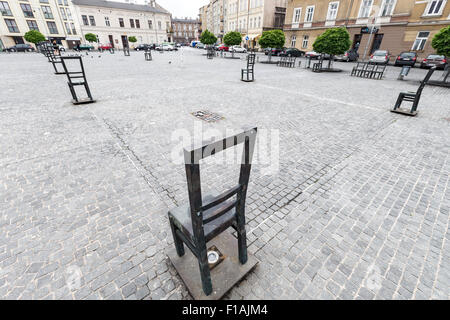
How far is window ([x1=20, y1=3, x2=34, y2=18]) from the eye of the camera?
41.6m

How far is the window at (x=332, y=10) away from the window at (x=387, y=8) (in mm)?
5908

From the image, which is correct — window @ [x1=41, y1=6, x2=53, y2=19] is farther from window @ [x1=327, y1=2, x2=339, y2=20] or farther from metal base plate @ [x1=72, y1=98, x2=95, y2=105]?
metal base plate @ [x1=72, y1=98, x2=95, y2=105]

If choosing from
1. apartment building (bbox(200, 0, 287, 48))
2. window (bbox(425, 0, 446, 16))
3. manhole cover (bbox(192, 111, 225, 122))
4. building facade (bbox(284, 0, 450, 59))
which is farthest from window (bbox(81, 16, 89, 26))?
window (bbox(425, 0, 446, 16))

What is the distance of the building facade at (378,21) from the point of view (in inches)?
828

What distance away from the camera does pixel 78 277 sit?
214 cm

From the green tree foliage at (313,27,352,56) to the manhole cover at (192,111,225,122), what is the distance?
15038 millimetres

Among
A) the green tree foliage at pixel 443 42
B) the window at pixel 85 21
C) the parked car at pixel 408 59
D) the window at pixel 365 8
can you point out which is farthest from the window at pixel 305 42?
the window at pixel 85 21

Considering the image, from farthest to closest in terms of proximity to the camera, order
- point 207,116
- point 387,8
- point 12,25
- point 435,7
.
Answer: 1. point 12,25
2. point 387,8
3. point 435,7
4. point 207,116

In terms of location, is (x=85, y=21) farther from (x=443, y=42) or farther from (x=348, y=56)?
(x=443, y=42)

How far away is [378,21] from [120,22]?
185 ft

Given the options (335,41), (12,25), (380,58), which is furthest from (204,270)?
(12,25)

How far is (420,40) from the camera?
21.9 meters

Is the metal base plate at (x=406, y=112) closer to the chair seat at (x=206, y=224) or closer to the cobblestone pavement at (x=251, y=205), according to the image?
the cobblestone pavement at (x=251, y=205)
